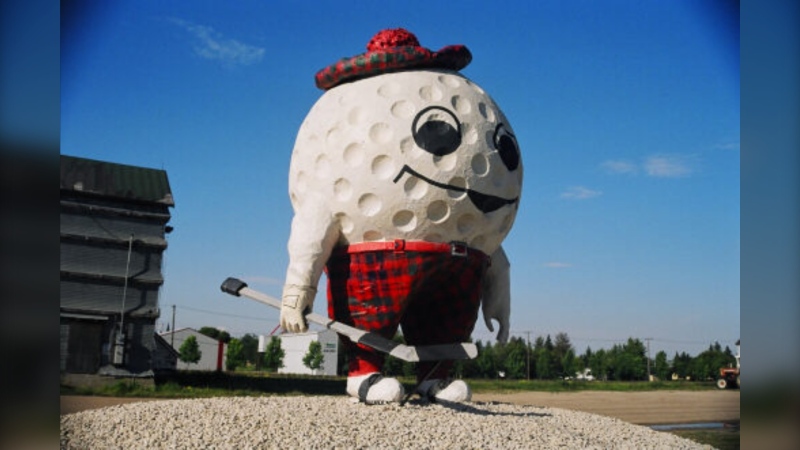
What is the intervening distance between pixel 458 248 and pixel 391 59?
8.20 ft

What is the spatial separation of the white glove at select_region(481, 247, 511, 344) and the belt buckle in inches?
56.9

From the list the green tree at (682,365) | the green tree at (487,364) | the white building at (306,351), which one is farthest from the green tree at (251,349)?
the green tree at (682,365)

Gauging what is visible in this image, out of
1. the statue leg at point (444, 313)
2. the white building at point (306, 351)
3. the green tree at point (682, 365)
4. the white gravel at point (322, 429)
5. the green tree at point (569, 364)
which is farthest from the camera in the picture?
the white building at point (306, 351)

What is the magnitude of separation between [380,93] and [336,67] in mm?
914

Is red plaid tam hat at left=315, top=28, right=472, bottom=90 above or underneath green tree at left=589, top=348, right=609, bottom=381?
above

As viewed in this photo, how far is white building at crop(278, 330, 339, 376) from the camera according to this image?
111ft

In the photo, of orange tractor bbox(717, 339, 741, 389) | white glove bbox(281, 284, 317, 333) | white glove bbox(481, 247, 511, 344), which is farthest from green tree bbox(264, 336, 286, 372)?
white glove bbox(281, 284, 317, 333)

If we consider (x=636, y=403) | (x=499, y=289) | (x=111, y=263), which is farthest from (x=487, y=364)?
(x=499, y=289)

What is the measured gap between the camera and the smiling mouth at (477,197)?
8.38m

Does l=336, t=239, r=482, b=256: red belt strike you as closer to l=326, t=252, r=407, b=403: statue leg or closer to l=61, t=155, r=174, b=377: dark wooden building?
l=326, t=252, r=407, b=403: statue leg

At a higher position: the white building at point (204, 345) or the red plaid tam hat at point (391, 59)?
the red plaid tam hat at point (391, 59)

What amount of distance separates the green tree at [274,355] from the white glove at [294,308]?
2734 cm

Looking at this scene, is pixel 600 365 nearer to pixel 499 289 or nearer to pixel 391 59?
pixel 499 289

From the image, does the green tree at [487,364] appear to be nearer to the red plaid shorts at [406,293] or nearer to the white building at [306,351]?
the white building at [306,351]
